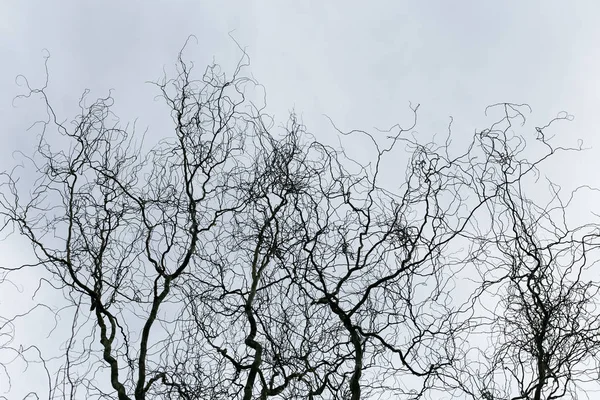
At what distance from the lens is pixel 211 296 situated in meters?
5.35

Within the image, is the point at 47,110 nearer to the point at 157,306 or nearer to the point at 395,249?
the point at 157,306

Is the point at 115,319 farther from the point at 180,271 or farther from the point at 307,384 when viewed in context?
the point at 307,384

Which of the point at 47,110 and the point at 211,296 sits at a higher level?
the point at 47,110

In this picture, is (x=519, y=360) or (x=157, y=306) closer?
(x=519, y=360)

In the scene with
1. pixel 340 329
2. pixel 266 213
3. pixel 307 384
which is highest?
pixel 266 213

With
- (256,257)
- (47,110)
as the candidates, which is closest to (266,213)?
(256,257)

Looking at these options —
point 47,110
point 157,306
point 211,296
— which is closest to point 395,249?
point 211,296

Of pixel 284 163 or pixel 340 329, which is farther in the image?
pixel 284 163

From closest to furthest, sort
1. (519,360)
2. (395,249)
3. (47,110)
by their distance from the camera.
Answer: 1. (519,360)
2. (395,249)
3. (47,110)

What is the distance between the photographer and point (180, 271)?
5.36 meters

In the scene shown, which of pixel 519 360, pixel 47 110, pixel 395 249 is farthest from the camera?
pixel 47 110

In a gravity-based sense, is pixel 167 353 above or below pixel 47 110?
below

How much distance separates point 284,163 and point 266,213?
0.40 meters

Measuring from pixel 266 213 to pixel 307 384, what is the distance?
4.25 feet
